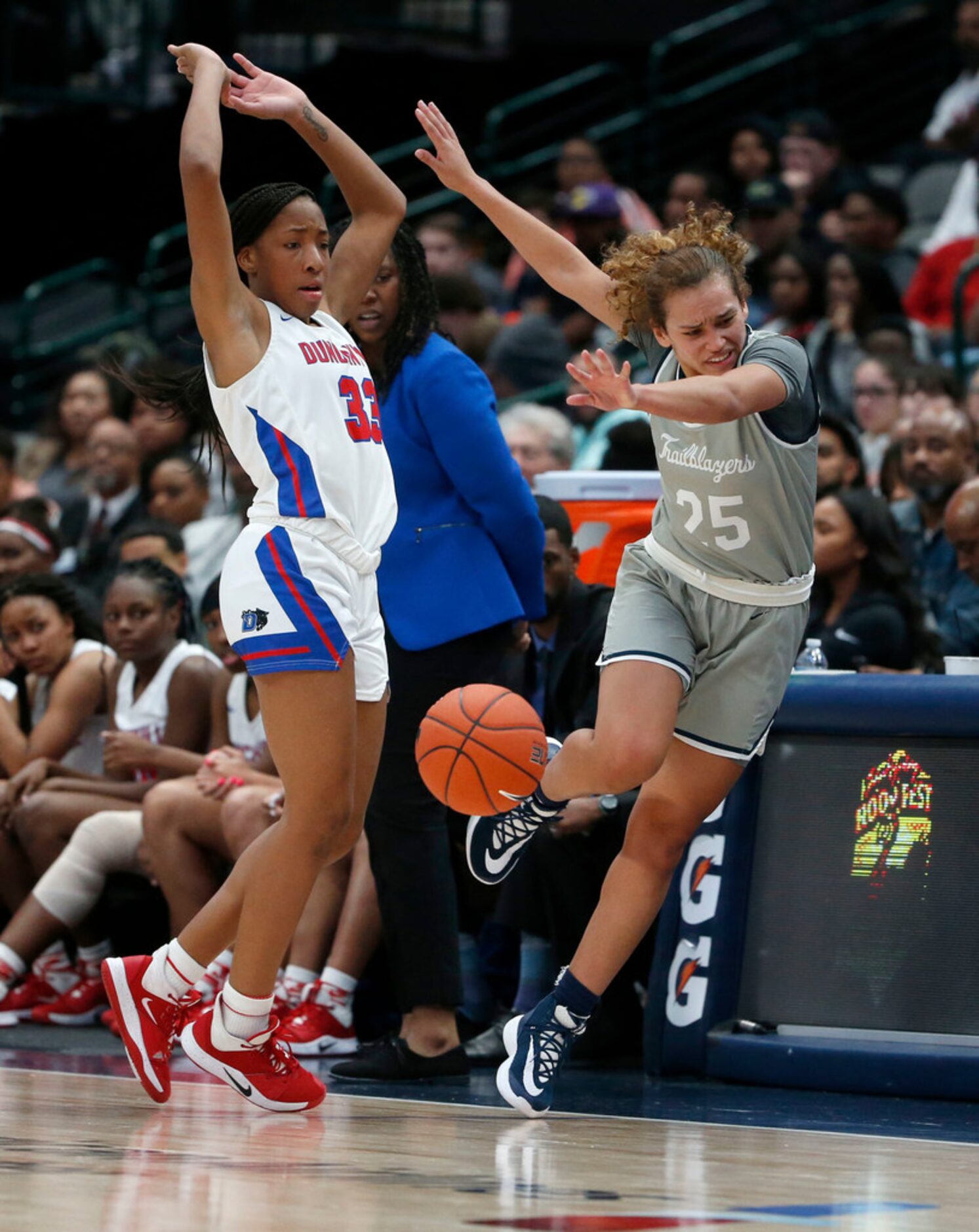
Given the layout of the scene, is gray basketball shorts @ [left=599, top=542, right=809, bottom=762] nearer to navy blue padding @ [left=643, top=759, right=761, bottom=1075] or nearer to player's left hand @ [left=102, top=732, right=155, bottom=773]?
navy blue padding @ [left=643, top=759, right=761, bottom=1075]

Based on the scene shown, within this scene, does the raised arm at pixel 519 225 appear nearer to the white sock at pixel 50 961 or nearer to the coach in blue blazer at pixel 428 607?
the coach in blue blazer at pixel 428 607

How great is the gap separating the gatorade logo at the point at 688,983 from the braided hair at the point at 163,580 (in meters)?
2.49

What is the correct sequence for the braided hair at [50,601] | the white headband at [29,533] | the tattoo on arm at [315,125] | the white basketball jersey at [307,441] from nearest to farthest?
the white basketball jersey at [307,441] → the tattoo on arm at [315,125] → the braided hair at [50,601] → the white headband at [29,533]

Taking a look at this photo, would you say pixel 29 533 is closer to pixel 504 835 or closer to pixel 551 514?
pixel 551 514

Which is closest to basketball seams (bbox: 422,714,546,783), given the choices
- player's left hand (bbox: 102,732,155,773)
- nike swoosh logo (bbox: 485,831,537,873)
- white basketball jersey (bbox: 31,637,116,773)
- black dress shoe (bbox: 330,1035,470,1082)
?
nike swoosh logo (bbox: 485,831,537,873)

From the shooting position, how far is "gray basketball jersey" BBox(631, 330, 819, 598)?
4297 mm

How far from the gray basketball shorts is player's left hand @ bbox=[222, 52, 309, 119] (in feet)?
4.41

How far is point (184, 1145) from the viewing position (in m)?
3.72

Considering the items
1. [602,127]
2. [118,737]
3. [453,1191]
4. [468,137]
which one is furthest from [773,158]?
[453,1191]

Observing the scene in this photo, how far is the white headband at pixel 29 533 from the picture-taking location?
8023 mm

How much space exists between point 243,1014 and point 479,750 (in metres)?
0.82

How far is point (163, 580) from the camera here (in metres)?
6.82

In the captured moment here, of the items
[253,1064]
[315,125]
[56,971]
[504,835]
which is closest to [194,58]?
[315,125]

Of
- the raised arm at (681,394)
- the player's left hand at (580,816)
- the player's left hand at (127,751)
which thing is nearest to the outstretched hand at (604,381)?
the raised arm at (681,394)
